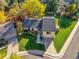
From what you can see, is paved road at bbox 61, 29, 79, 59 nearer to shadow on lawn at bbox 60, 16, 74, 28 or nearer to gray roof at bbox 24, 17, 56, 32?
gray roof at bbox 24, 17, 56, 32

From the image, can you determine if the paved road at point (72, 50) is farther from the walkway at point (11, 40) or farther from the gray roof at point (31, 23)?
the gray roof at point (31, 23)

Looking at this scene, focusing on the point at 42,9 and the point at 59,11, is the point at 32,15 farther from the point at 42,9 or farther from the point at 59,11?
the point at 59,11

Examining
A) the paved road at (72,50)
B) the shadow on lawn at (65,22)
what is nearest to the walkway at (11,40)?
the shadow on lawn at (65,22)

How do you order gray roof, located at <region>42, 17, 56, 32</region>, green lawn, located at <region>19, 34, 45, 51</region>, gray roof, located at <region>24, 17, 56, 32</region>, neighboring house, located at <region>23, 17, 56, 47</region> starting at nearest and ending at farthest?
green lawn, located at <region>19, 34, 45, 51</region>
neighboring house, located at <region>23, 17, 56, 47</region>
gray roof, located at <region>42, 17, 56, 32</region>
gray roof, located at <region>24, 17, 56, 32</region>

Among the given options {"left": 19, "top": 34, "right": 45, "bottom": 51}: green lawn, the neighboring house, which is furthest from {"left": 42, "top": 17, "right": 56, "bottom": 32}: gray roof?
{"left": 19, "top": 34, "right": 45, "bottom": 51}: green lawn

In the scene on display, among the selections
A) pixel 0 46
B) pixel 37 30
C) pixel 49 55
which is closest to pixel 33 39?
pixel 37 30

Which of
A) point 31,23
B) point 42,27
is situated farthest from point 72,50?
point 31,23
